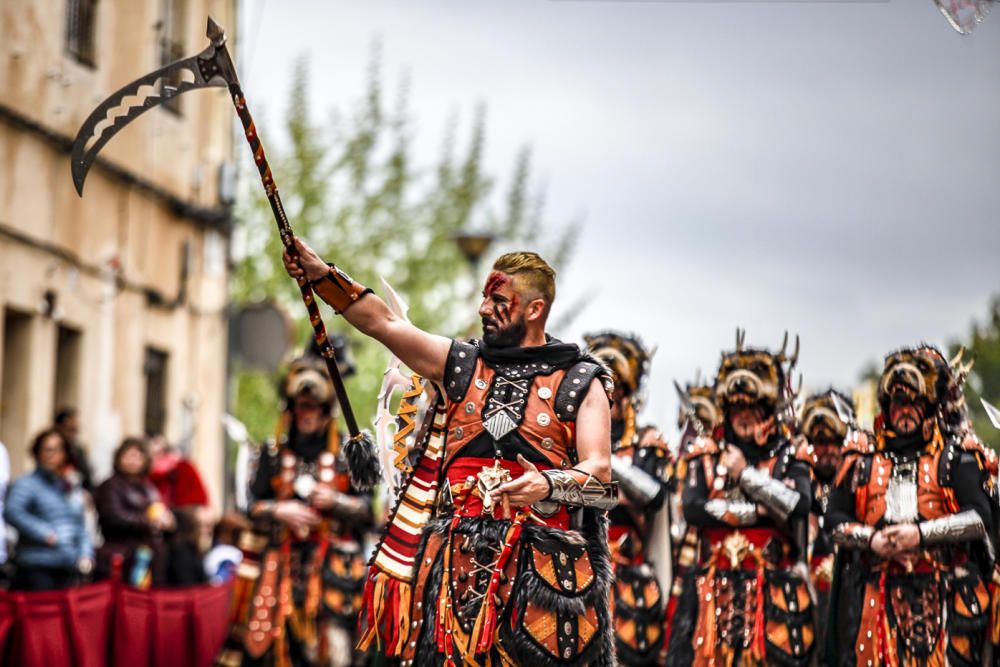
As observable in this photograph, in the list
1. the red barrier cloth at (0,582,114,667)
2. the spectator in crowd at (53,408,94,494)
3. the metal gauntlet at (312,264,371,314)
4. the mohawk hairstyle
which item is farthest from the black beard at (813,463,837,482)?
the metal gauntlet at (312,264,371,314)

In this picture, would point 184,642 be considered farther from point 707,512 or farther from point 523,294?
point 523,294

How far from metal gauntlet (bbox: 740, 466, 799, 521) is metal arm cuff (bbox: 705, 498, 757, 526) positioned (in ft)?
0.40

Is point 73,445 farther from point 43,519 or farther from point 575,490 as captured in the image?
point 575,490

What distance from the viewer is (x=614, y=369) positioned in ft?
38.9

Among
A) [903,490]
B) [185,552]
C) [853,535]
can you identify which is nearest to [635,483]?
[853,535]

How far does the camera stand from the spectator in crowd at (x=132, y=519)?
15.0 metres

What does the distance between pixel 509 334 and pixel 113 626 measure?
7334 mm

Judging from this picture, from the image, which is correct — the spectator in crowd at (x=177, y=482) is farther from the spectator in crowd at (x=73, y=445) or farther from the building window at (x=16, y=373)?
the spectator in crowd at (x=73, y=445)

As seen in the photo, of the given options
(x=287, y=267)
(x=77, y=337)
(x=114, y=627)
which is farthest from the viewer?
(x=77, y=337)

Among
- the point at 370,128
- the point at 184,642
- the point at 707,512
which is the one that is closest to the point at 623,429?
the point at 707,512

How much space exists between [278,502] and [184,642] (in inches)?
127

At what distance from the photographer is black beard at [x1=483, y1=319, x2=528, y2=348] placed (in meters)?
7.59

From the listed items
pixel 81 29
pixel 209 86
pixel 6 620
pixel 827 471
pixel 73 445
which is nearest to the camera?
pixel 209 86

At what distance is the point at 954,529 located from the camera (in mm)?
9492
